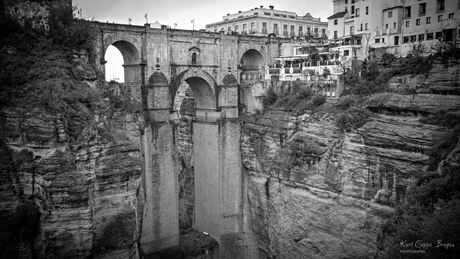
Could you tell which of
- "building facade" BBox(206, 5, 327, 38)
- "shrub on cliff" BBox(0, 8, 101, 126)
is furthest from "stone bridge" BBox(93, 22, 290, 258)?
"building facade" BBox(206, 5, 327, 38)

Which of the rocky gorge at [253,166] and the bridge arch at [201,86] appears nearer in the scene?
the rocky gorge at [253,166]

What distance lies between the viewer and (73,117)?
15.1 metres

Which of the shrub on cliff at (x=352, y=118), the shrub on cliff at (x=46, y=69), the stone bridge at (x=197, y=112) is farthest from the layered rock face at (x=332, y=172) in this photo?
the shrub on cliff at (x=46, y=69)

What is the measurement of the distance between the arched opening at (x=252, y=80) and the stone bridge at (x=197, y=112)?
9 cm

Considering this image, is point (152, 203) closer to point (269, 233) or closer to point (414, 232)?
point (269, 233)

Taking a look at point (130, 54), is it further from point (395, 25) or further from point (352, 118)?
Result: point (395, 25)

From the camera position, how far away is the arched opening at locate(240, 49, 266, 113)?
1149 inches

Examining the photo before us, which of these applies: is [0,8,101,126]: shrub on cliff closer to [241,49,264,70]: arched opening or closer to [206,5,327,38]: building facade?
[241,49,264,70]: arched opening

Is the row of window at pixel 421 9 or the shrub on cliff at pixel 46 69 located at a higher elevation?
the row of window at pixel 421 9

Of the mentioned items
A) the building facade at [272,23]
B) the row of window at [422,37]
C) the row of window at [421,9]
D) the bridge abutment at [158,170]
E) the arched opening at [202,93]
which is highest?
the building facade at [272,23]

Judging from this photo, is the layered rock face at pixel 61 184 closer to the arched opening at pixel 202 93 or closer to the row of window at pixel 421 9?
the arched opening at pixel 202 93

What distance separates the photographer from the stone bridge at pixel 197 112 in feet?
83.0

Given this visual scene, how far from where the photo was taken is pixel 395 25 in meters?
30.7

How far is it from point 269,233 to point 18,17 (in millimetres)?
19752
